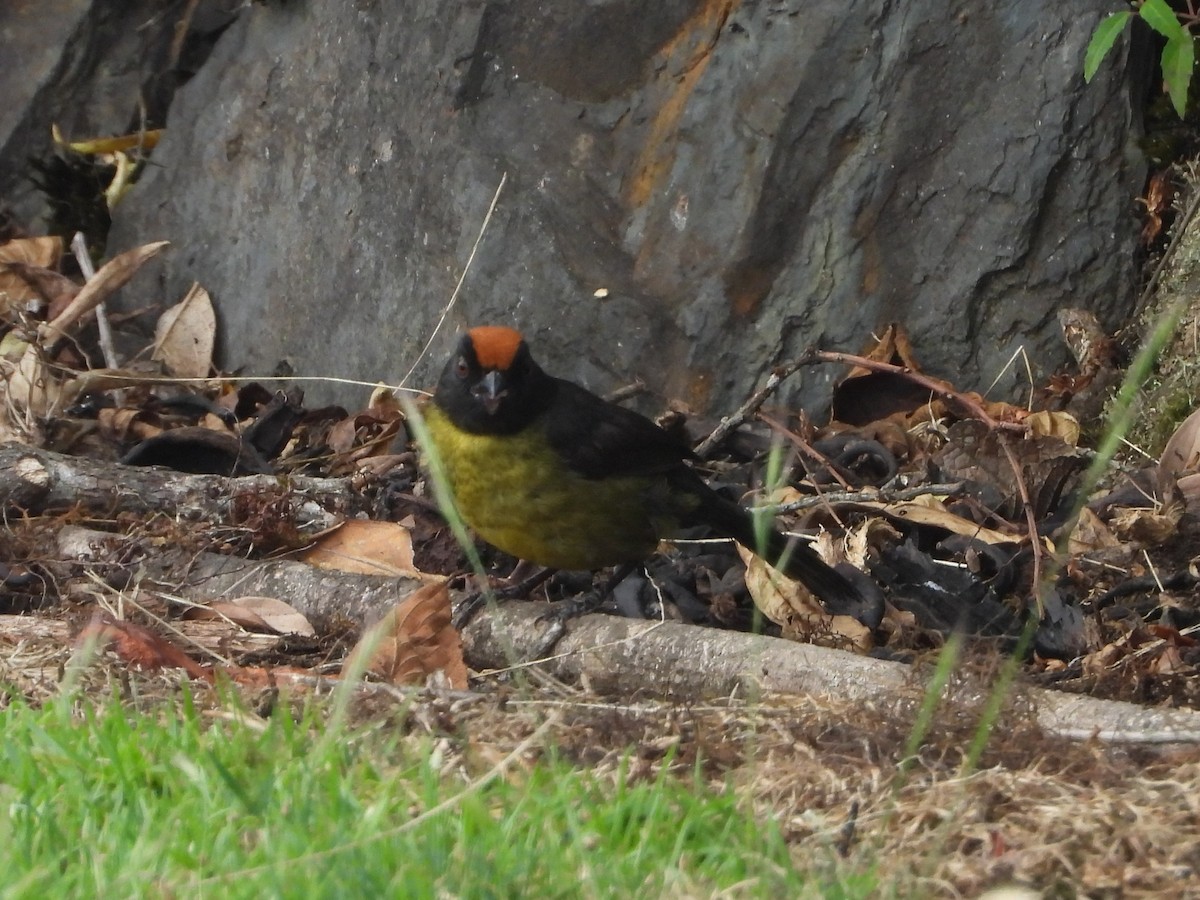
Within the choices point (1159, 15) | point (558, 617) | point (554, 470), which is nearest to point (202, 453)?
point (554, 470)

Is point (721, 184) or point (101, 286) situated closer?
point (721, 184)

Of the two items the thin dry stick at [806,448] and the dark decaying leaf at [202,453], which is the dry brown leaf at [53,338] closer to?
the dark decaying leaf at [202,453]

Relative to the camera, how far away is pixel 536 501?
15.2 ft

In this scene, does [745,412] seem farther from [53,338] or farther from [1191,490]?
[53,338]

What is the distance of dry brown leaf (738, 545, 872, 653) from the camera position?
413 centimetres

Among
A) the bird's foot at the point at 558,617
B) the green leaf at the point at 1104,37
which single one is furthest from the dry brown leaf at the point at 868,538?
the green leaf at the point at 1104,37

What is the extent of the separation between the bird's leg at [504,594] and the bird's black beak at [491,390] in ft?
1.84

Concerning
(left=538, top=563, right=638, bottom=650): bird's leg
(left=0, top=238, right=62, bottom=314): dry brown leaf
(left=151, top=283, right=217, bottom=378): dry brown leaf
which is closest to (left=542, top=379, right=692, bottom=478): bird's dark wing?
(left=538, top=563, right=638, bottom=650): bird's leg

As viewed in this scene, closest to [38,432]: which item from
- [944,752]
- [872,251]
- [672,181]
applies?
[672,181]

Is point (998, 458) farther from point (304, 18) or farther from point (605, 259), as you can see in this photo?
point (304, 18)

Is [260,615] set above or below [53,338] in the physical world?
above

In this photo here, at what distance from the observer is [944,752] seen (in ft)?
9.76

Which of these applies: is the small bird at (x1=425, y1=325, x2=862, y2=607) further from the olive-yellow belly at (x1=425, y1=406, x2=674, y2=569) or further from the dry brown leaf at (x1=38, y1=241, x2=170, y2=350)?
the dry brown leaf at (x1=38, y1=241, x2=170, y2=350)

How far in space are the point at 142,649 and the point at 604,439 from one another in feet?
5.24
